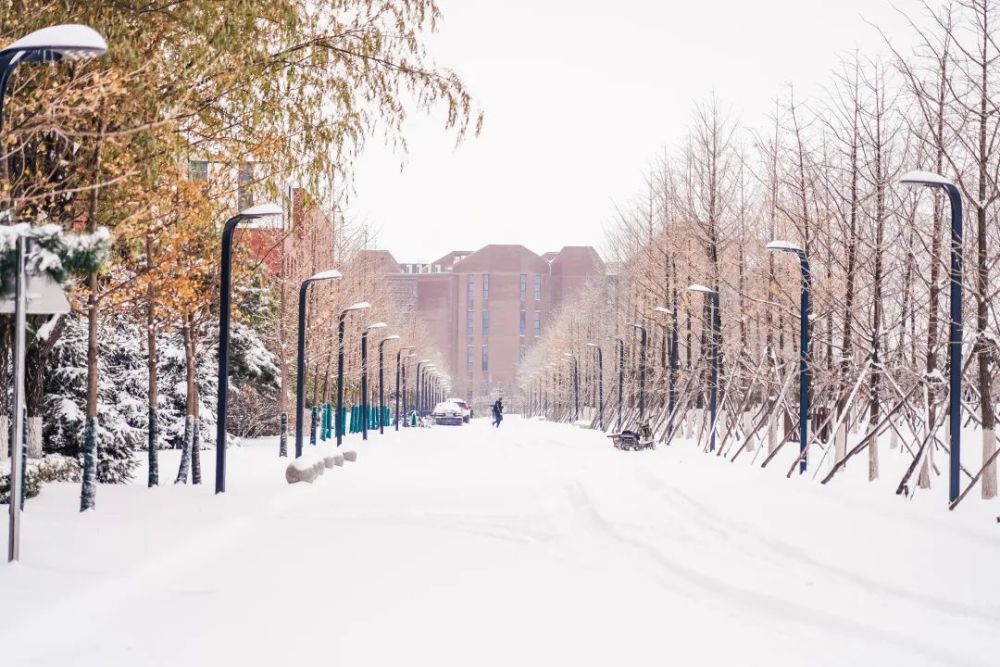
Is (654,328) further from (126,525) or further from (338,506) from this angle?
(126,525)

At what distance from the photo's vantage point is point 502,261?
164 metres

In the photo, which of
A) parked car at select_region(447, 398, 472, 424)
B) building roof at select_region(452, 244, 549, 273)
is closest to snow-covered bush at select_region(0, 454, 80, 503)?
parked car at select_region(447, 398, 472, 424)

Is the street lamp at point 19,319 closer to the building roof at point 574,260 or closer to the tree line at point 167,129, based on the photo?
the tree line at point 167,129

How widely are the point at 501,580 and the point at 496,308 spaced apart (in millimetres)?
154181

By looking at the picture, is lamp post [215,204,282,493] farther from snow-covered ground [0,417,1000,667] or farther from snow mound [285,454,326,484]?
snow mound [285,454,326,484]

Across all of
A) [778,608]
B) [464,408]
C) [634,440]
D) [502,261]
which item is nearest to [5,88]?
[778,608]

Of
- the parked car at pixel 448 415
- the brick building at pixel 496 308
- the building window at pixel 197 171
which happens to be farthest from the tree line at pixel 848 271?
the brick building at pixel 496 308

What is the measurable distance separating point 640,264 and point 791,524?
30.6 metres

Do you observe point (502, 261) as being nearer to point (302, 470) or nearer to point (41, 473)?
point (302, 470)

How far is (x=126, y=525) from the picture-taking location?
13.6 metres

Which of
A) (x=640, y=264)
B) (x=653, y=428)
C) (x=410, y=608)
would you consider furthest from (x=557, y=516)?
(x=653, y=428)

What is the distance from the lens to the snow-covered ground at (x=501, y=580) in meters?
7.39

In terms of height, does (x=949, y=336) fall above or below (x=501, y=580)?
above

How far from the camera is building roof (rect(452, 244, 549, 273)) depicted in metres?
164
